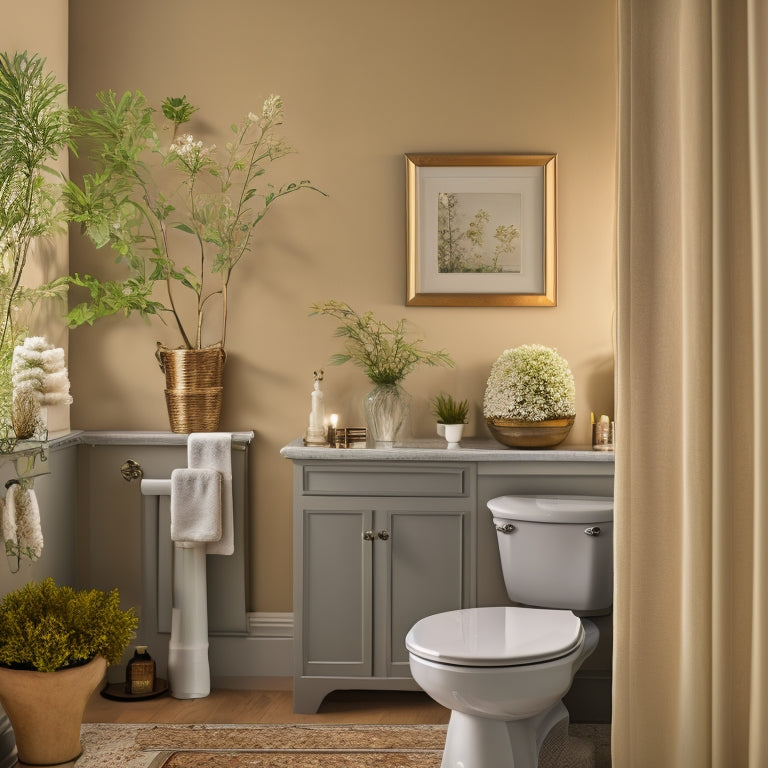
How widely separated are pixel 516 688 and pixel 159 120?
232cm

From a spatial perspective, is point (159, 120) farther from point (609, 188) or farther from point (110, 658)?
point (110, 658)

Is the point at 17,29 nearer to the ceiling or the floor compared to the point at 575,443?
nearer to the ceiling

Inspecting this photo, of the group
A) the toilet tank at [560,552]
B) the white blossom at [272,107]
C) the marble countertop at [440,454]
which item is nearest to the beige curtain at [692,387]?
the toilet tank at [560,552]

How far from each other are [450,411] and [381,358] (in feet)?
1.03

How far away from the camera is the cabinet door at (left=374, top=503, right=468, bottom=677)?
2.85 metres

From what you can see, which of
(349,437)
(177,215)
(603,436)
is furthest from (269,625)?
(177,215)

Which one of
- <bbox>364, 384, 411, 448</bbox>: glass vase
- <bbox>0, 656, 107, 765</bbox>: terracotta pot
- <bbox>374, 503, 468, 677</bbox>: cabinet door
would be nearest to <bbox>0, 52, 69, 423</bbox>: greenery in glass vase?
<bbox>0, 656, 107, 765</bbox>: terracotta pot

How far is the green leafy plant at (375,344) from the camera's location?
3.10m

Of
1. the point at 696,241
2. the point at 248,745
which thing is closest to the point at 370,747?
the point at 248,745

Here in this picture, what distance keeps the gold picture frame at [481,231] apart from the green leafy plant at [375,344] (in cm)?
15

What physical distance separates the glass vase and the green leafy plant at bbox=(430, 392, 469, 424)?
5.4 inches

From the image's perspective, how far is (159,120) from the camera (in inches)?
125

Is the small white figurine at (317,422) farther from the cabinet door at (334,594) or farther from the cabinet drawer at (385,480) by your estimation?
the cabinet door at (334,594)

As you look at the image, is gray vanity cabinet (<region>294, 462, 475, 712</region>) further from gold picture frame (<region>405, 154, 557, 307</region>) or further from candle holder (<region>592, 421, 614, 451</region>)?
gold picture frame (<region>405, 154, 557, 307</region>)
